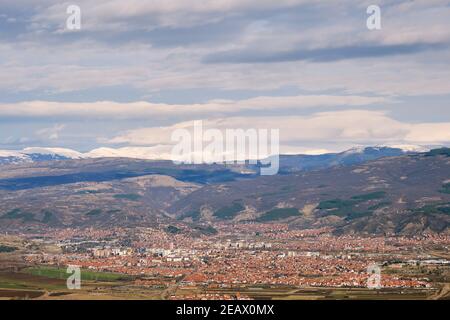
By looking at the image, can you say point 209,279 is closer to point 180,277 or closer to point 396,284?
point 180,277
